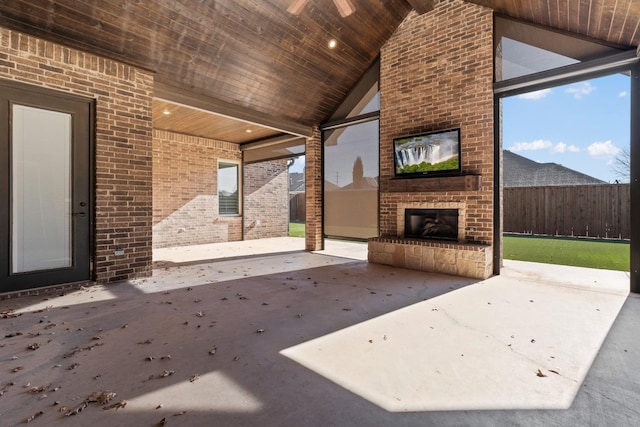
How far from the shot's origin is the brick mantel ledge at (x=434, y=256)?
14.1 ft

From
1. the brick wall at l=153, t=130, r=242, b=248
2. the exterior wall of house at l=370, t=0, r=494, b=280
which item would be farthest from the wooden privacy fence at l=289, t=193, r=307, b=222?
the exterior wall of house at l=370, t=0, r=494, b=280

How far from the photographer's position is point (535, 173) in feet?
42.7

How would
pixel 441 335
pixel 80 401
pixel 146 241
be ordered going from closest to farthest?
pixel 80 401 → pixel 441 335 → pixel 146 241

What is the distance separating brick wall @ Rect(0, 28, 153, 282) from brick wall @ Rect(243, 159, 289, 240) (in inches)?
205

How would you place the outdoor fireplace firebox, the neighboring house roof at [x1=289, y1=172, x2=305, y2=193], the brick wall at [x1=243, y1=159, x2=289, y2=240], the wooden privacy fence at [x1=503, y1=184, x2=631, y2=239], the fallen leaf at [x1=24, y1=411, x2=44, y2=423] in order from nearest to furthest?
the fallen leaf at [x1=24, y1=411, x2=44, y2=423] → the outdoor fireplace firebox → the wooden privacy fence at [x1=503, y1=184, x2=631, y2=239] → the brick wall at [x1=243, y1=159, x2=289, y2=240] → the neighboring house roof at [x1=289, y1=172, x2=305, y2=193]

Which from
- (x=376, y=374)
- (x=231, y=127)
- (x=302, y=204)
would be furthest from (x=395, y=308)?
(x=302, y=204)

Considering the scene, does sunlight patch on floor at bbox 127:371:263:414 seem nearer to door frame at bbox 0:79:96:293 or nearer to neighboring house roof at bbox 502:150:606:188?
door frame at bbox 0:79:96:293

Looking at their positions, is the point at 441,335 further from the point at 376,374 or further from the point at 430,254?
the point at 430,254

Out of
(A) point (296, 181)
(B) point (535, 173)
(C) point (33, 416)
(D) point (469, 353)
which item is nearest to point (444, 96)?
(D) point (469, 353)

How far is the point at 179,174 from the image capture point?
8102 mm

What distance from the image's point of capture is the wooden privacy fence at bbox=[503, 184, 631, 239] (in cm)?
732

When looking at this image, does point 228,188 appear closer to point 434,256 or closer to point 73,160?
point 73,160

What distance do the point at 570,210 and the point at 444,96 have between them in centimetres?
579

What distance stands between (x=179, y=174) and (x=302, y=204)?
8134mm
